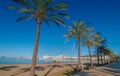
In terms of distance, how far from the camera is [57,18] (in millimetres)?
27625

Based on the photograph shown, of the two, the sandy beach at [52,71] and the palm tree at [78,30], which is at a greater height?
the palm tree at [78,30]

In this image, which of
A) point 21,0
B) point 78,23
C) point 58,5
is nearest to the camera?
point 21,0

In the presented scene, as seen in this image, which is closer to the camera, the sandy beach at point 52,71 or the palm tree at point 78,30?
the sandy beach at point 52,71

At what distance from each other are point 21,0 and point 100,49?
52.6m

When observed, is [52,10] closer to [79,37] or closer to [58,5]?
[58,5]

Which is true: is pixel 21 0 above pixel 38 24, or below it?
above

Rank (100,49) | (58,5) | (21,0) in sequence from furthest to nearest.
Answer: (100,49) < (58,5) < (21,0)

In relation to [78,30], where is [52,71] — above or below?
below

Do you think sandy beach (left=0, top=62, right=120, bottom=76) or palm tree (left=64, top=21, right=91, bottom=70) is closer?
sandy beach (left=0, top=62, right=120, bottom=76)

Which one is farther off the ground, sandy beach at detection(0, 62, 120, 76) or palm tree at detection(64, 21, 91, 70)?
palm tree at detection(64, 21, 91, 70)

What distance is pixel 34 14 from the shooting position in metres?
26.0

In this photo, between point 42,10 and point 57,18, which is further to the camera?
point 57,18

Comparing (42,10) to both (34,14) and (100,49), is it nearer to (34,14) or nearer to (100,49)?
(34,14)

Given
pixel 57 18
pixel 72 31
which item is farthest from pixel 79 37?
pixel 57 18
